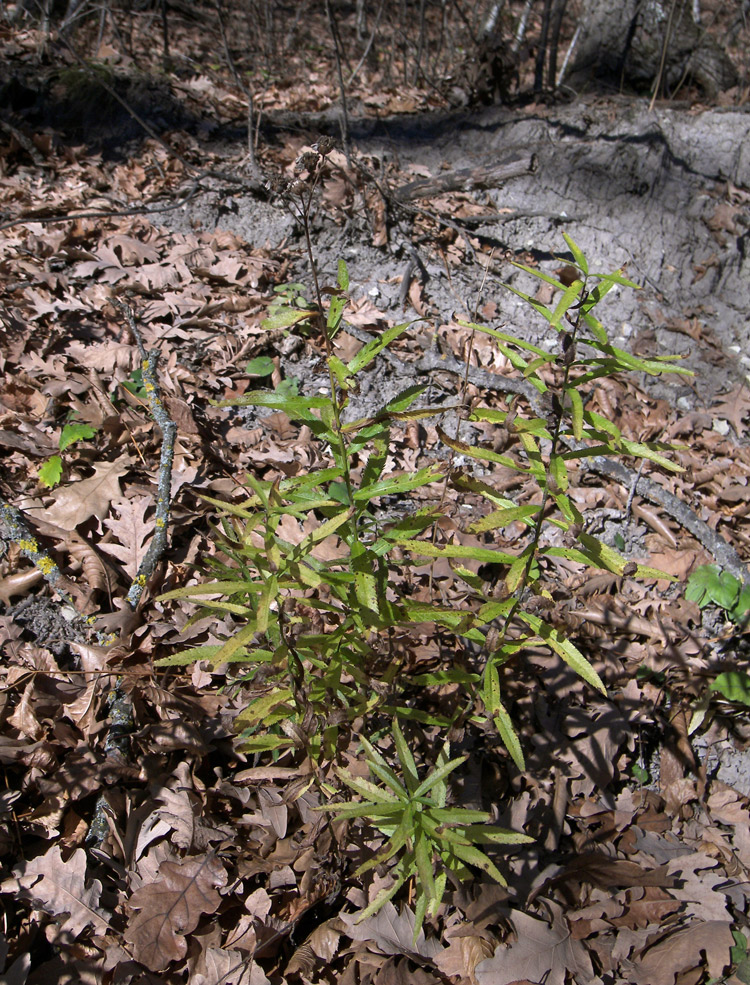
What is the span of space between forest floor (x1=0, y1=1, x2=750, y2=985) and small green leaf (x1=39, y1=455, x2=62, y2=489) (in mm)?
11

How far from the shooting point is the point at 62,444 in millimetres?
2914

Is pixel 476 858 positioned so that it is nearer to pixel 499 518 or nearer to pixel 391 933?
pixel 391 933

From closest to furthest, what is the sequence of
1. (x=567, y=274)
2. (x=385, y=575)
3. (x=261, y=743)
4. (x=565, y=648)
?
(x=565, y=648), (x=385, y=575), (x=261, y=743), (x=567, y=274)

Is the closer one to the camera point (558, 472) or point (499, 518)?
point (558, 472)

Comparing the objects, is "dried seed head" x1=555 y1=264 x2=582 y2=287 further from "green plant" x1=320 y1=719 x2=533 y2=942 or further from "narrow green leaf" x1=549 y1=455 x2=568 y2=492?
"green plant" x1=320 y1=719 x2=533 y2=942

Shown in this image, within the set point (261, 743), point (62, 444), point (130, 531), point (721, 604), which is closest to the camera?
point (261, 743)

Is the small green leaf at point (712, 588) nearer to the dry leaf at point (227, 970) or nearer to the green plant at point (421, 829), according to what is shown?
the green plant at point (421, 829)

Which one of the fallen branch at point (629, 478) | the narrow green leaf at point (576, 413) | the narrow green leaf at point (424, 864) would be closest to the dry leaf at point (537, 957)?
the narrow green leaf at point (424, 864)

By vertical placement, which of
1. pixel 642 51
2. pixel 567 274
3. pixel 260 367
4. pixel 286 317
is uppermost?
pixel 642 51

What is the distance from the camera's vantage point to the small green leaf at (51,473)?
2809 mm

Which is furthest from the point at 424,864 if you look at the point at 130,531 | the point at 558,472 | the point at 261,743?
the point at 130,531

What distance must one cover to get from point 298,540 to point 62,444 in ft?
4.09

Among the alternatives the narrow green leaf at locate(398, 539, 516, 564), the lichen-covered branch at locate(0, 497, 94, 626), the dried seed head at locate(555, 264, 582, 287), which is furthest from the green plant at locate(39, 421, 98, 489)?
the dried seed head at locate(555, 264, 582, 287)

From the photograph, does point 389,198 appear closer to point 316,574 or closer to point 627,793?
point 316,574
